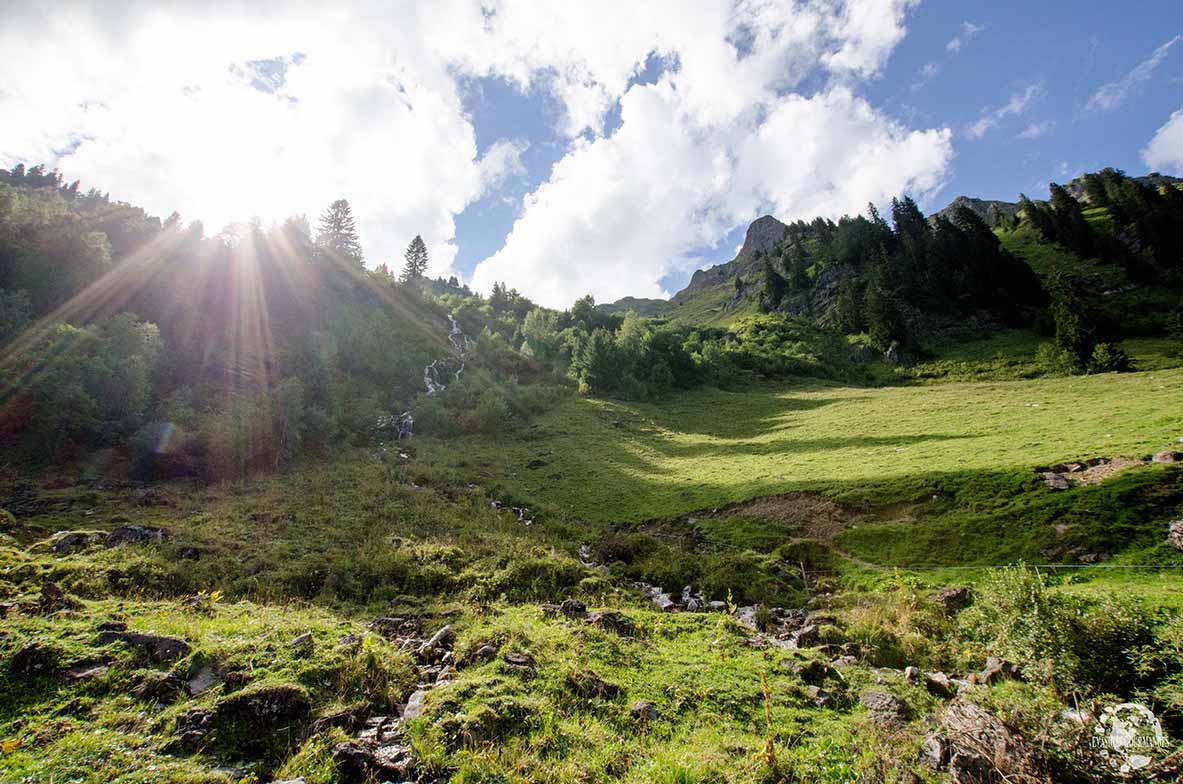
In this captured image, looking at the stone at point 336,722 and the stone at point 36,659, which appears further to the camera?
the stone at point 36,659

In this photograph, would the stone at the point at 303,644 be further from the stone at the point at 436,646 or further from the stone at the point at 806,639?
the stone at the point at 806,639

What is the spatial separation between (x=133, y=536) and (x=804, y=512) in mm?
34038

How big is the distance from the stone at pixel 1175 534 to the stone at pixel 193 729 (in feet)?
99.6

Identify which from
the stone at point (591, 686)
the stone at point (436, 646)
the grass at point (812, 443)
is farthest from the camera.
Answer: the grass at point (812, 443)

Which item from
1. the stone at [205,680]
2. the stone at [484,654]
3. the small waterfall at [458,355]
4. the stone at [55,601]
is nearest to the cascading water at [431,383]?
the small waterfall at [458,355]

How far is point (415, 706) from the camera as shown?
10312 mm

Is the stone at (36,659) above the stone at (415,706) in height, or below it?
above

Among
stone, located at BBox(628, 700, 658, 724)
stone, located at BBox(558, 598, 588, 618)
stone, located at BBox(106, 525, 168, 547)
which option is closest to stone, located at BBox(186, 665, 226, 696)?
stone, located at BBox(628, 700, 658, 724)

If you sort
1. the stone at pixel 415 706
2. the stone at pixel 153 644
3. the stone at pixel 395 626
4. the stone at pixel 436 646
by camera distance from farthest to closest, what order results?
the stone at pixel 395 626 < the stone at pixel 436 646 < the stone at pixel 153 644 < the stone at pixel 415 706

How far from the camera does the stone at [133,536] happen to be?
2055 centimetres

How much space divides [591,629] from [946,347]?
98.9 m

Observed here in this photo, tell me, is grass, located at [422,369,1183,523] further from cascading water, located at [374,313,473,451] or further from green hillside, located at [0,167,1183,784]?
cascading water, located at [374,313,473,451]

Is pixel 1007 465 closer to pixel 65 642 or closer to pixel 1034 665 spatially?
pixel 1034 665

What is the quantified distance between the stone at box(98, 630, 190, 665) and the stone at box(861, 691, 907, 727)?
15295 millimetres
